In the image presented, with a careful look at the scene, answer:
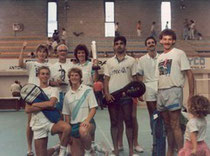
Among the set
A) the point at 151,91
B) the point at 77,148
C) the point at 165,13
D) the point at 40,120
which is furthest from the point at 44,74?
the point at 165,13

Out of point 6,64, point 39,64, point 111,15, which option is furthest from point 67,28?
point 39,64

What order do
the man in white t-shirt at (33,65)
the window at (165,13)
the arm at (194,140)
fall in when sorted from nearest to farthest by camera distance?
the arm at (194,140), the man in white t-shirt at (33,65), the window at (165,13)

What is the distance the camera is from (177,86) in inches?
145

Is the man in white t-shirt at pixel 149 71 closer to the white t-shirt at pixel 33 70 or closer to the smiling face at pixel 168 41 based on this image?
the smiling face at pixel 168 41

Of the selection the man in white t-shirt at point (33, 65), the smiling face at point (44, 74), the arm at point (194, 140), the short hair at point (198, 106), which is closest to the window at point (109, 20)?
the man in white t-shirt at point (33, 65)

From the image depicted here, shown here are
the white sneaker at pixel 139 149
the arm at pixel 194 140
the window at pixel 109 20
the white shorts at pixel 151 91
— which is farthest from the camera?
the window at pixel 109 20

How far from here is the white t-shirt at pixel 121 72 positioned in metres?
4.41

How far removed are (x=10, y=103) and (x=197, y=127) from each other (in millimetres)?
12738

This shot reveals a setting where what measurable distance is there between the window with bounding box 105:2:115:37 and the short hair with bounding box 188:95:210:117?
19.9 meters

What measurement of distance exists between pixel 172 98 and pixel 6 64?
47.4 feet

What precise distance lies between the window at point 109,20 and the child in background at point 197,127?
1987cm

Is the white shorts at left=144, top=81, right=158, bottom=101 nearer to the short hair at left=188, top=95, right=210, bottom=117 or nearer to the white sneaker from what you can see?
the white sneaker

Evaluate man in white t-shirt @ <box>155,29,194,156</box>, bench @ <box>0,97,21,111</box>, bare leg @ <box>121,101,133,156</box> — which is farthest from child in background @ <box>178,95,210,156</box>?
bench @ <box>0,97,21,111</box>

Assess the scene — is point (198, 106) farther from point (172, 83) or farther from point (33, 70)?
point (33, 70)
